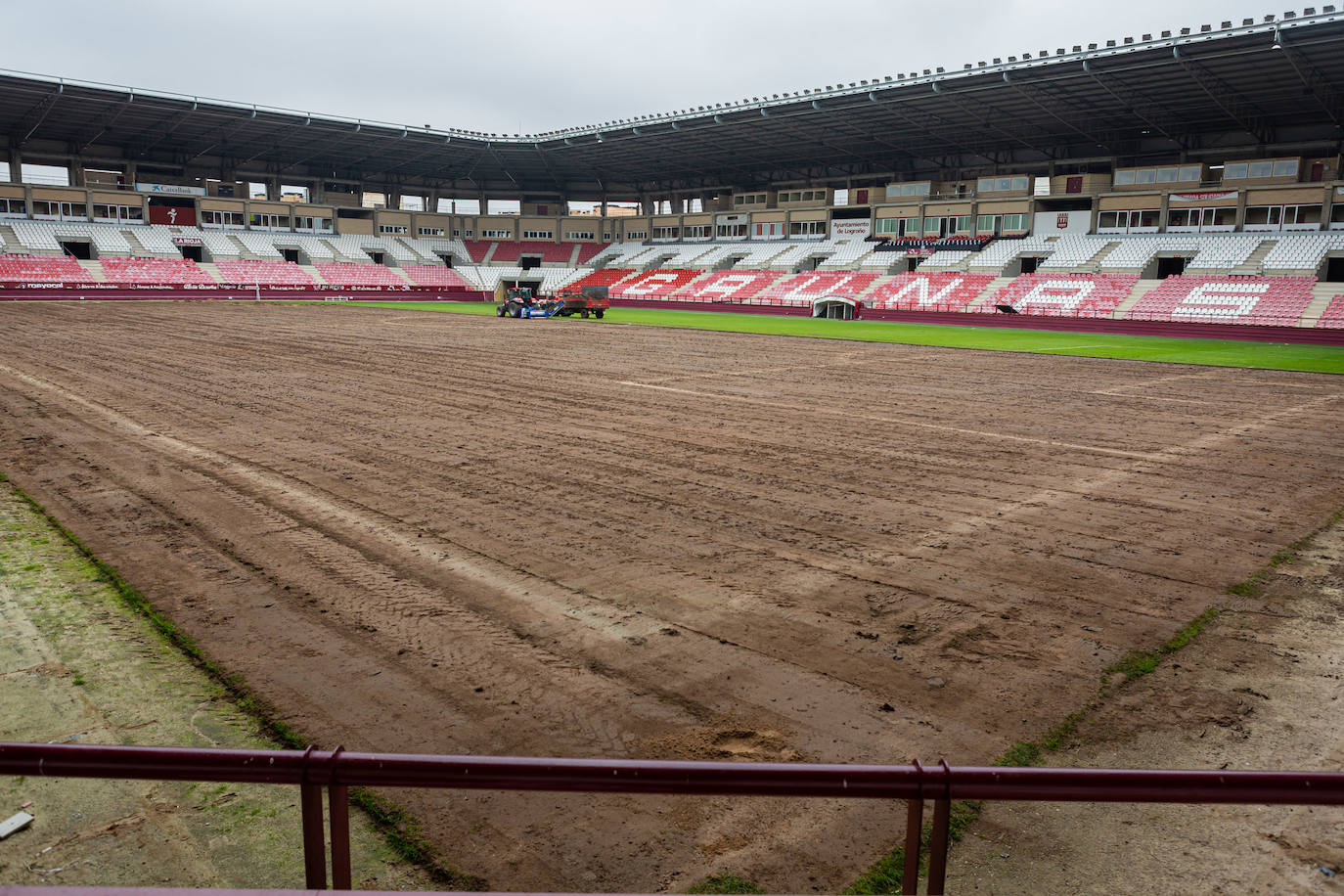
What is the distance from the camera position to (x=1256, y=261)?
174 ft

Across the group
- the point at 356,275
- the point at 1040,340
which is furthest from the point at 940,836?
the point at 356,275

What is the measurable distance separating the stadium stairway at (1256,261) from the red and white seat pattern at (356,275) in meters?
65.8

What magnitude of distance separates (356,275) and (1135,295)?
6431 cm

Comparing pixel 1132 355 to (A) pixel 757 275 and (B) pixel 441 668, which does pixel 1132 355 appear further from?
(A) pixel 757 275

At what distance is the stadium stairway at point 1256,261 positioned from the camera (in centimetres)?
5228

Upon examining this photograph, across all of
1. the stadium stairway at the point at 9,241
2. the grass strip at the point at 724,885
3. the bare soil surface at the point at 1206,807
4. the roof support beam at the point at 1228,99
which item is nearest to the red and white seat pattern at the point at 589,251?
the stadium stairway at the point at 9,241

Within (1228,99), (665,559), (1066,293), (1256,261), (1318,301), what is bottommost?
(665,559)

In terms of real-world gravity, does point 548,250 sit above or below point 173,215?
below

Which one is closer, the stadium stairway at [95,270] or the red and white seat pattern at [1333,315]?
the red and white seat pattern at [1333,315]

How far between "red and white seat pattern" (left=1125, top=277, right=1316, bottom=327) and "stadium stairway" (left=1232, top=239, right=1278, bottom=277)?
1.16m

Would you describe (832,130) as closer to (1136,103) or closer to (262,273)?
(1136,103)

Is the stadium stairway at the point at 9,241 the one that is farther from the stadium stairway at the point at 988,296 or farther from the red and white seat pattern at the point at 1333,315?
the red and white seat pattern at the point at 1333,315

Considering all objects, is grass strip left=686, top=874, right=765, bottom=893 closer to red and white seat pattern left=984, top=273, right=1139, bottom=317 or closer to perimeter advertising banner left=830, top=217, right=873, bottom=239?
red and white seat pattern left=984, top=273, right=1139, bottom=317

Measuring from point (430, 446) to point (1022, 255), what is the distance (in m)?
60.8
